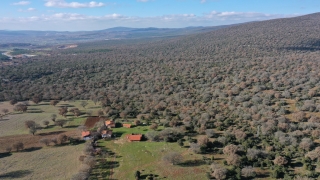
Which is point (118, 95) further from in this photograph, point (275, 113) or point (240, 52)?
point (240, 52)

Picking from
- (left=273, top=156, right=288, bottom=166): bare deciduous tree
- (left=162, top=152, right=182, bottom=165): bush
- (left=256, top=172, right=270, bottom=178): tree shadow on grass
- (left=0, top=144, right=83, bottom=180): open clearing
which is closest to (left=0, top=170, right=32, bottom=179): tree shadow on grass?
(left=0, top=144, right=83, bottom=180): open clearing

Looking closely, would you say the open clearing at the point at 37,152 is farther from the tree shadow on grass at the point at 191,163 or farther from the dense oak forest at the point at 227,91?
the tree shadow on grass at the point at 191,163

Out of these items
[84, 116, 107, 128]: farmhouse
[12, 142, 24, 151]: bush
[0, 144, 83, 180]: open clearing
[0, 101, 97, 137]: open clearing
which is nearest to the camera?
[0, 144, 83, 180]: open clearing

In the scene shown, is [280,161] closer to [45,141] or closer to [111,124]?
[111,124]

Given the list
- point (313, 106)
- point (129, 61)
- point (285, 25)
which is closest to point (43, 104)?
point (129, 61)

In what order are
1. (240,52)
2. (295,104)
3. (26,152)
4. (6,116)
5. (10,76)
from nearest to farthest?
(26,152)
(295,104)
(6,116)
(10,76)
(240,52)

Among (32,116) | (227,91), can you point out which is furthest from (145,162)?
(32,116)

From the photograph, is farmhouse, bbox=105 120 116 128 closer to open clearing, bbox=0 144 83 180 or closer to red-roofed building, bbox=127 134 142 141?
red-roofed building, bbox=127 134 142 141
